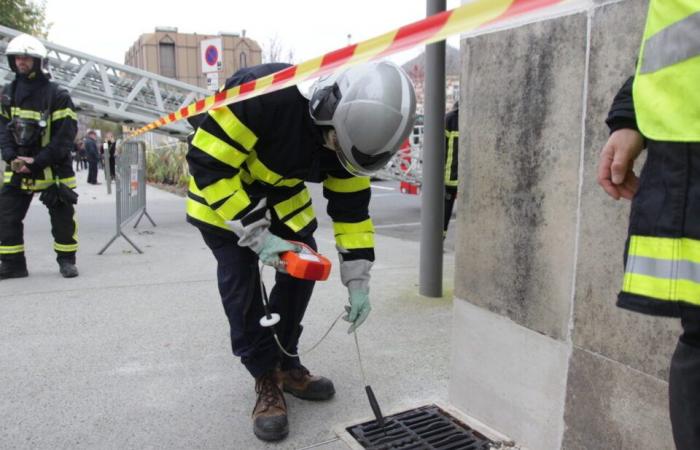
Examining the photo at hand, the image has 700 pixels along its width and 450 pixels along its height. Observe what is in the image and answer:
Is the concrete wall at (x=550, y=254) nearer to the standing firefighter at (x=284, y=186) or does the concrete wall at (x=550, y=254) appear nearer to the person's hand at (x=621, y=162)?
the standing firefighter at (x=284, y=186)

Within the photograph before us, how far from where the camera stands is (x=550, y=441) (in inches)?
81.8

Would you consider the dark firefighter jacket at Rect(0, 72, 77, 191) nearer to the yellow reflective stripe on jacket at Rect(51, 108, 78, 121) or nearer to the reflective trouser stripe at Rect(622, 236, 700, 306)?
the yellow reflective stripe on jacket at Rect(51, 108, 78, 121)

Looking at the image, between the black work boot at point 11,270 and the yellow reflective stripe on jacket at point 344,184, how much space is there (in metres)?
3.60

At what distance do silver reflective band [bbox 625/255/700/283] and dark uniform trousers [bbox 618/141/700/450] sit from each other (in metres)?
0.05

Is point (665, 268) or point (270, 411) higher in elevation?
point (665, 268)

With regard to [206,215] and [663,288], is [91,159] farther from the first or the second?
[663,288]

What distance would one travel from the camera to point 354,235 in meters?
2.51

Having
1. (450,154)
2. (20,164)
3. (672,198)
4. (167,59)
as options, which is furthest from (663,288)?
(167,59)

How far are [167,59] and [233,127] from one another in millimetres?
56085

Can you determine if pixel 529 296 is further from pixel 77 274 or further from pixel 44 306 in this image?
pixel 77 274

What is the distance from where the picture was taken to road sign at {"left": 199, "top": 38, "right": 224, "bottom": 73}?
9.22m

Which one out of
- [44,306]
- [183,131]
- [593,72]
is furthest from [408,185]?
[593,72]

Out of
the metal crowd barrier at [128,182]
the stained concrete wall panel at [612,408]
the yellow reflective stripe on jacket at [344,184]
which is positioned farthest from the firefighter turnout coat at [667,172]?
the metal crowd barrier at [128,182]

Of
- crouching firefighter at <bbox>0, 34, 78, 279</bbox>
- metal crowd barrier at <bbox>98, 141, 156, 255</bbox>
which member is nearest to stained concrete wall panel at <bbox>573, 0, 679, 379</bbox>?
crouching firefighter at <bbox>0, 34, 78, 279</bbox>
